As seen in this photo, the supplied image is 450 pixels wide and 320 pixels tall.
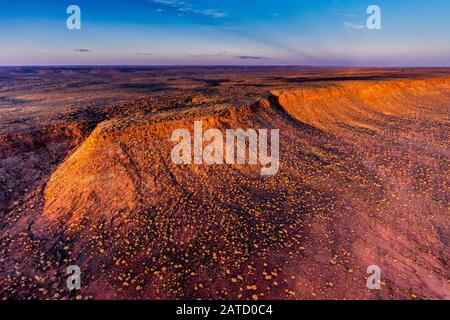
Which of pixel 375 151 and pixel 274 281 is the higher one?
pixel 375 151

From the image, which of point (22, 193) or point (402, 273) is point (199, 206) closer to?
point (402, 273)

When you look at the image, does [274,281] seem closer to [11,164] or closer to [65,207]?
[65,207]
